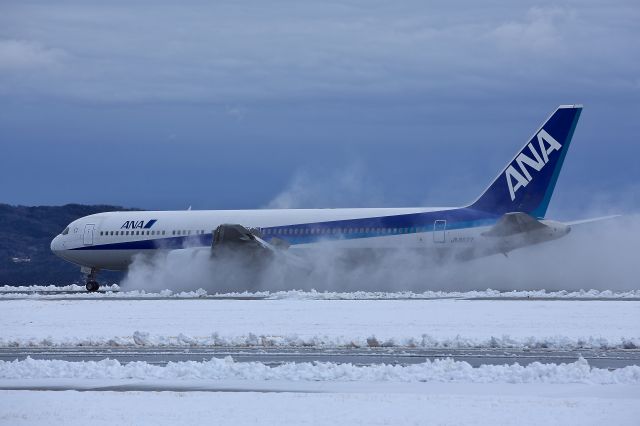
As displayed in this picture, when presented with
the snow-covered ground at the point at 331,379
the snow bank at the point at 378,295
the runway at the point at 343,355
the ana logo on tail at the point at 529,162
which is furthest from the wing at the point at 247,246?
the runway at the point at 343,355

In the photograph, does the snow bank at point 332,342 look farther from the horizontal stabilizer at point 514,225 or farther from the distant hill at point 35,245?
the distant hill at point 35,245

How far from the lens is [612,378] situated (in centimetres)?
1614

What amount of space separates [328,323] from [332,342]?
18.0 feet

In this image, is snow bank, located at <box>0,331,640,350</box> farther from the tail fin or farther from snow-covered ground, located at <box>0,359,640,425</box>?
the tail fin

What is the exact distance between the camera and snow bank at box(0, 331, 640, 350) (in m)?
21.3

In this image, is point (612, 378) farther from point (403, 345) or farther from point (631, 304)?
point (631, 304)

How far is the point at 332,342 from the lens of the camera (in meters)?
22.5

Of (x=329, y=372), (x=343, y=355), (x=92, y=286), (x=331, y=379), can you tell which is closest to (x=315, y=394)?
(x=331, y=379)

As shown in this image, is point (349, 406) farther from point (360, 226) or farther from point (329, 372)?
point (360, 226)

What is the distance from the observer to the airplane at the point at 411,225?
41.1 m

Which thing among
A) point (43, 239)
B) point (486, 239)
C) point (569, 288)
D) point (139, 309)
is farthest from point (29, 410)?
point (43, 239)

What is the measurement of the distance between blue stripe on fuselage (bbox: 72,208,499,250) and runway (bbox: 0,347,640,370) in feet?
67.7

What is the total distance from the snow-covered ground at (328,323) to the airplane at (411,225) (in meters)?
5.47

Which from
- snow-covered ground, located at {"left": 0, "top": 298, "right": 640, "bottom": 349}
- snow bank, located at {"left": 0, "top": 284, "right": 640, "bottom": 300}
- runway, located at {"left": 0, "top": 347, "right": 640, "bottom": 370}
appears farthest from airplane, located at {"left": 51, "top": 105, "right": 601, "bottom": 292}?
runway, located at {"left": 0, "top": 347, "right": 640, "bottom": 370}
